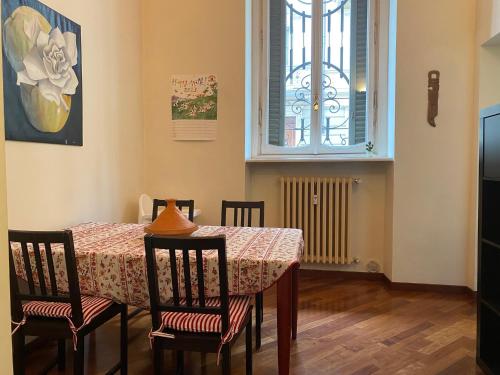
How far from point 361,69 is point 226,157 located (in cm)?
158

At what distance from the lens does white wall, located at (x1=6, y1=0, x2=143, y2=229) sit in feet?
7.41

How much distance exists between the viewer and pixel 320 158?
3.69m

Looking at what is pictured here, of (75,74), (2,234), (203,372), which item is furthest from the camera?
(75,74)

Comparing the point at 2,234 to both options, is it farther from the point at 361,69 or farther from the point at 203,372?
the point at 361,69

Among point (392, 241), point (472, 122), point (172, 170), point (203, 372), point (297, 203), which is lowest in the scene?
point (203, 372)

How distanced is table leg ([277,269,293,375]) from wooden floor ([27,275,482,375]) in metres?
0.27

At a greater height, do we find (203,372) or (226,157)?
(226,157)

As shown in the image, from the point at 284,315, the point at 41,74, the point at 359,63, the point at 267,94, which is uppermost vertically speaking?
the point at 359,63

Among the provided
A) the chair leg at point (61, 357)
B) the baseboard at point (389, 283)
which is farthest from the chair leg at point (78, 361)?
the baseboard at point (389, 283)

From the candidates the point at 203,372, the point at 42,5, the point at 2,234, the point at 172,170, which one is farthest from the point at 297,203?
the point at 2,234

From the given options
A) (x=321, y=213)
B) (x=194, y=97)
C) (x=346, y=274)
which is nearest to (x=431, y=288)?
(x=346, y=274)

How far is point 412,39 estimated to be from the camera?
10.8 ft

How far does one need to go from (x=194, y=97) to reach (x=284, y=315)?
2393 mm

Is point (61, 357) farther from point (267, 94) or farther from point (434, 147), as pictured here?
point (434, 147)
